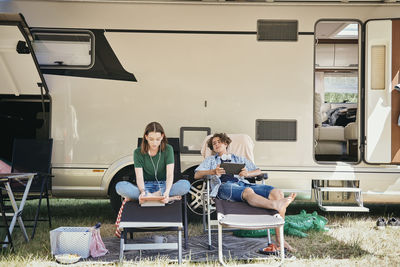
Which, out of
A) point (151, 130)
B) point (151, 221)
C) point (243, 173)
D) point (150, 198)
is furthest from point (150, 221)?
point (243, 173)

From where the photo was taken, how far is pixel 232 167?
489 cm

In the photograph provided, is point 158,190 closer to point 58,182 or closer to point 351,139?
point 58,182

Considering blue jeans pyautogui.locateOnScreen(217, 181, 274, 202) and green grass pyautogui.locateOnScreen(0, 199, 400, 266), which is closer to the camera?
green grass pyautogui.locateOnScreen(0, 199, 400, 266)

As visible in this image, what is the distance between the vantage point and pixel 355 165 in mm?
5711

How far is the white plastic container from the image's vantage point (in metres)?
4.31

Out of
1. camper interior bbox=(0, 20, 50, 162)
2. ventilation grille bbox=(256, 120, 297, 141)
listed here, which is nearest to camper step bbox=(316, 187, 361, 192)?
ventilation grille bbox=(256, 120, 297, 141)

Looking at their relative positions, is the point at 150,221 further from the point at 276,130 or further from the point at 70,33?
the point at 70,33

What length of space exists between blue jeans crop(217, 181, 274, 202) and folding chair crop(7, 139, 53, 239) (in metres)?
1.89

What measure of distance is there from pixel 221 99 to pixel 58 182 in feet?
6.70

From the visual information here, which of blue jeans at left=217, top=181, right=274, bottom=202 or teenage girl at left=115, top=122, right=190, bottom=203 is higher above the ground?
teenage girl at left=115, top=122, right=190, bottom=203

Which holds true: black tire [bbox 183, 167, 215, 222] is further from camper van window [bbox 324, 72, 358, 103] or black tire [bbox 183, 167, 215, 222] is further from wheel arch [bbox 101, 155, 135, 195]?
camper van window [bbox 324, 72, 358, 103]

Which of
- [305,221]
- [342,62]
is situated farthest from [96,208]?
[342,62]

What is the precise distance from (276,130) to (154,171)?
1.67 m

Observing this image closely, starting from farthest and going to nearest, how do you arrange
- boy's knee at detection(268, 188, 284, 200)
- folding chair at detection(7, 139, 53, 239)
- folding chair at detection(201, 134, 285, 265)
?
folding chair at detection(7, 139, 53, 239) → boy's knee at detection(268, 188, 284, 200) → folding chair at detection(201, 134, 285, 265)
